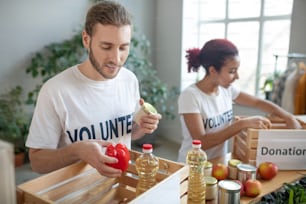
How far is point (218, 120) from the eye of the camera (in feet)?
5.14

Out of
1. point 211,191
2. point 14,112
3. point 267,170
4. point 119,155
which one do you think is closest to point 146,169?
point 119,155

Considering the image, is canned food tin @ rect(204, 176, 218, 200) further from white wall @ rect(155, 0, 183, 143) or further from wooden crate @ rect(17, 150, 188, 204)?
white wall @ rect(155, 0, 183, 143)

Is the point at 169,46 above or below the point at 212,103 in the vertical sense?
above

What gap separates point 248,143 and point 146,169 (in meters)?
0.62

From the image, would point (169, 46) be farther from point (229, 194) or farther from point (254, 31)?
point (229, 194)

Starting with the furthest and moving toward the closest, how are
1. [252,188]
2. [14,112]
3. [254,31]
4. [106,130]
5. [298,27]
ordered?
[254,31] → [14,112] → [298,27] → [106,130] → [252,188]

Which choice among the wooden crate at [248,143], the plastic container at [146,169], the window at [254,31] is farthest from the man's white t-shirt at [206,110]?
the window at [254,31]

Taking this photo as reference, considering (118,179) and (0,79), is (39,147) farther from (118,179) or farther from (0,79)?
(0,79)

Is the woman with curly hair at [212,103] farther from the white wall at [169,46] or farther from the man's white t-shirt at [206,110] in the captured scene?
the white wall at [169,46]

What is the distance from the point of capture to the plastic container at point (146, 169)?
0.79 meters

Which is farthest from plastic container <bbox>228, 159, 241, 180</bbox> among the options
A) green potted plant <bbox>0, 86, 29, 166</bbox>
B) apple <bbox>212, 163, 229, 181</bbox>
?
green potted plant <bbox>0, 86, 29, 166</bbox>

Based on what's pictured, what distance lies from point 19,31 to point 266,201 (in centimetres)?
274

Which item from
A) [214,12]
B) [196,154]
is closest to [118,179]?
[196,154]

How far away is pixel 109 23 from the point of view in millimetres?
997
